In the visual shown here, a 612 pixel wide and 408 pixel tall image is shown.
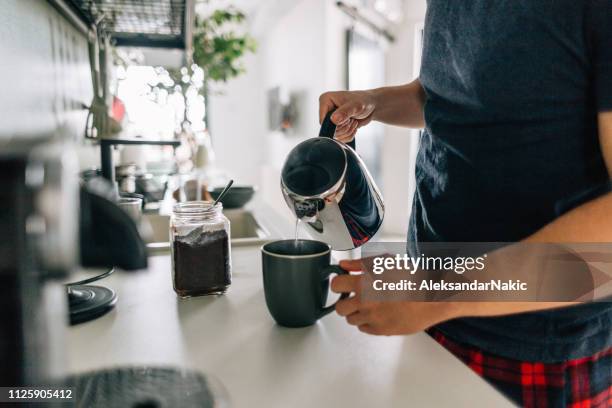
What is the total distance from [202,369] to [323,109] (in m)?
0.48

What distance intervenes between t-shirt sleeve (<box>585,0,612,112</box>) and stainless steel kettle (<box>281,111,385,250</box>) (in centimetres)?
31

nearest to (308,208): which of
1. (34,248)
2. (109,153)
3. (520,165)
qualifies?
(520,165)

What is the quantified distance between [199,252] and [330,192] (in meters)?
0.25

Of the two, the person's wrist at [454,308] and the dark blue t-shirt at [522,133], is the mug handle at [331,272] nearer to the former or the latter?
the person's wrist at [454,308]

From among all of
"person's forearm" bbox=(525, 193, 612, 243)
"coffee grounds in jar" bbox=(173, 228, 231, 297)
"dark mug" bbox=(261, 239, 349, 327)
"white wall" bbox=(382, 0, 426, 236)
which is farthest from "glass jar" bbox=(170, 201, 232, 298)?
"white wall" bbox=(382, 0, 426, 236)

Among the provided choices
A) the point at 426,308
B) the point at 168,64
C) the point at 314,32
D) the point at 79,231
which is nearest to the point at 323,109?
the point at 426,308

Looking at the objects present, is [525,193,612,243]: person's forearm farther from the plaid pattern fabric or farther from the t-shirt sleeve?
the plaid pattern fabric

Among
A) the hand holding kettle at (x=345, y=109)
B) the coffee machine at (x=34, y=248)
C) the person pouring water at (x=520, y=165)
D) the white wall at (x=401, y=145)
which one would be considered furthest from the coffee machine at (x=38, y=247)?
the white wall at (x=401, y=145)

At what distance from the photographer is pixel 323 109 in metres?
0.79

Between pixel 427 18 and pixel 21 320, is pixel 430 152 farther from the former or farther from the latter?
pixel 21 320

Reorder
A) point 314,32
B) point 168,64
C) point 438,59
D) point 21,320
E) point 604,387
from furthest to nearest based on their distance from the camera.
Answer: point 314,32 < point 168,64 < point 438,59 < point 604,387 < point 21,320

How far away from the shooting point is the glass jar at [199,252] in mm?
717

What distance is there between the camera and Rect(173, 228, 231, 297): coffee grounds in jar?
0.72 meters

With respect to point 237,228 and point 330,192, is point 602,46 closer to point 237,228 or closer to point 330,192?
point 330,192
